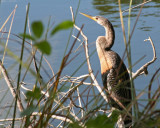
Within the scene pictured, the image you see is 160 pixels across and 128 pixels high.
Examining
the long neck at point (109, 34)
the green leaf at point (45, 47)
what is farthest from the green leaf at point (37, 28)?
the long neck at point (109, 34)

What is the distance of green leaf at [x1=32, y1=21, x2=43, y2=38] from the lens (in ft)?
1.21

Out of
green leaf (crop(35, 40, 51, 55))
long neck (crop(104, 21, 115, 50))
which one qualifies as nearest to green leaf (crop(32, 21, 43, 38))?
green leaf (crop(35, 40, 51, 55))

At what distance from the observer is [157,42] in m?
3.92

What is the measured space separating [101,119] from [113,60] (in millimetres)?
2046

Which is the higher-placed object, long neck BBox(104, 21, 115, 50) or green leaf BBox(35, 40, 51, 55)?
green leaf BBox(35, 40, 51, 55)

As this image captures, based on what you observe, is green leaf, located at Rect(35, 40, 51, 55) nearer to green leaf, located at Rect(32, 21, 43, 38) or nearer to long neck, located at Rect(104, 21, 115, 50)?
green leaf, located at Rect(32, 21, 43, 38)

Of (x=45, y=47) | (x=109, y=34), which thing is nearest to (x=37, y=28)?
(x=45, y=47)

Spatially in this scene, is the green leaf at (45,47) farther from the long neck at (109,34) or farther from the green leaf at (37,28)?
the long neck at (109,34)

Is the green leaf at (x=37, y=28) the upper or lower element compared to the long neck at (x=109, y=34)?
upper

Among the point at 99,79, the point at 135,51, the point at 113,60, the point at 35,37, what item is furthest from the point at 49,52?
the point at 135,51

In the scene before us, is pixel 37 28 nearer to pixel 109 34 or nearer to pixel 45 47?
pixel 45 47

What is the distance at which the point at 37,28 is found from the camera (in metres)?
0.37

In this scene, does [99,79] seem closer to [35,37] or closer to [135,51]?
[135,51]

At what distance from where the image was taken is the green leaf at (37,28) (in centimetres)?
37
